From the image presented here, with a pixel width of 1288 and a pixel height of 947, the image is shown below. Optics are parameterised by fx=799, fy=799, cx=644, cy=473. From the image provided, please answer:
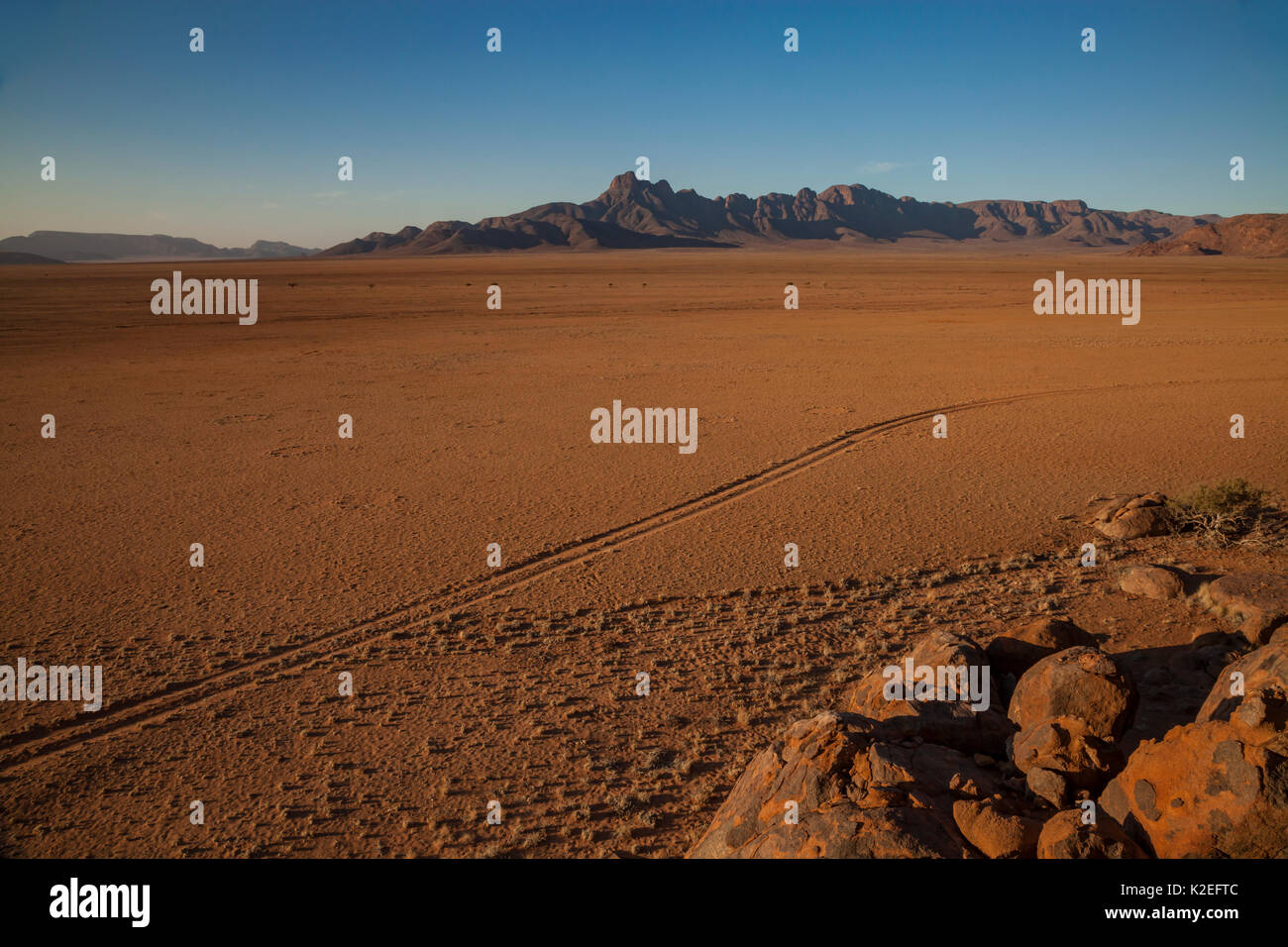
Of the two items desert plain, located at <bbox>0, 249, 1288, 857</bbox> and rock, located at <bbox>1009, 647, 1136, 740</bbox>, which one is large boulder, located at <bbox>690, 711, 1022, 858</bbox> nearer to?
rock, located at <bbox>1009, 647, 1136, 740</bbox>

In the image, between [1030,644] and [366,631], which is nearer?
[1030,644]

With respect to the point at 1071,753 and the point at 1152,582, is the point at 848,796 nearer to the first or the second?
the point at 1071,753

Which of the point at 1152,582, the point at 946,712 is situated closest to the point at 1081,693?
the point at 946,712

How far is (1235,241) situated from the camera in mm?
139875

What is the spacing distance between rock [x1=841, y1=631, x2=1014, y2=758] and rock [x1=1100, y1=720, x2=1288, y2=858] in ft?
3.28

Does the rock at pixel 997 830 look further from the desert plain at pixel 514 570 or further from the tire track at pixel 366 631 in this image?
the tire track at pixel 366 631

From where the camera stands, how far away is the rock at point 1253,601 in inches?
245

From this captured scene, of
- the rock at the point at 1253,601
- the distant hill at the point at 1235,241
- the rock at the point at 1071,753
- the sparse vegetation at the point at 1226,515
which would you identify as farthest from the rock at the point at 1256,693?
the distant hill at the point at 1235,241

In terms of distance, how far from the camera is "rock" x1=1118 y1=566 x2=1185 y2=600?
7914 millimetres

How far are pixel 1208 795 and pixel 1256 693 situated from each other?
2.00 feet

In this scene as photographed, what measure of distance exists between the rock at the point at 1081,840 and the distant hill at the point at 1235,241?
160 meters

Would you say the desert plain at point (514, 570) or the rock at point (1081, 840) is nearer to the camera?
the rock at point (1081, 840)
